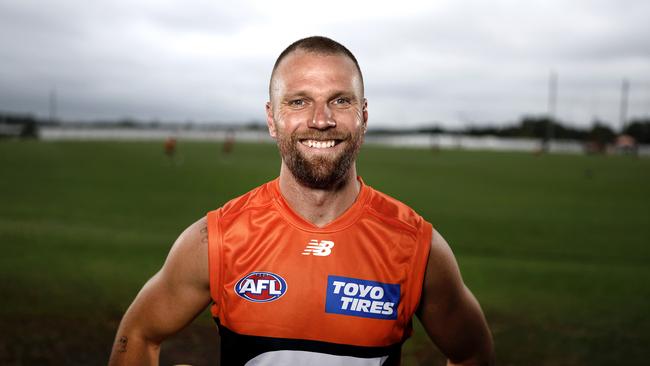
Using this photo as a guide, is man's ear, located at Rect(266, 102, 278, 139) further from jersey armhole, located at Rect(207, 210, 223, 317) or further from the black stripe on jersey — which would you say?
the black stripe on jersey

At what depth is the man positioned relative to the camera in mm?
2496

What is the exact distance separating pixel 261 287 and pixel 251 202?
0.43 meters

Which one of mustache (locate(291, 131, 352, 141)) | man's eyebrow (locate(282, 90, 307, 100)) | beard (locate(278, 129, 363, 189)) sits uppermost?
man's eyebrow (locate(282, 90, 307, 100))

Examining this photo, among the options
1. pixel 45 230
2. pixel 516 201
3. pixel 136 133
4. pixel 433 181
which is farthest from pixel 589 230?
pixel 136 133

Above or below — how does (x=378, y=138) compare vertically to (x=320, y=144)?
below

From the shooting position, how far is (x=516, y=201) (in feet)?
66.4

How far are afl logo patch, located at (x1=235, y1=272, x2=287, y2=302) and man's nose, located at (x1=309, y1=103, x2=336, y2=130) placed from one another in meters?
0.71

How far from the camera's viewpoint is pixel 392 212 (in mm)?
2746

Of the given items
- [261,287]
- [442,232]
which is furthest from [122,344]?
[442,232]

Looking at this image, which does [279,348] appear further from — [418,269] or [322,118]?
[322,118]

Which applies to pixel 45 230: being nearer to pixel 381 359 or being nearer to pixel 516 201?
pixel 381 359

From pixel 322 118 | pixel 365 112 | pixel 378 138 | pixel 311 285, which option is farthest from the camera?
pixel 378 138

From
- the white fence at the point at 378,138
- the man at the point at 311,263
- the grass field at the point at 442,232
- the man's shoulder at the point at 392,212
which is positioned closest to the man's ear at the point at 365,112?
the man at the point at 311,263

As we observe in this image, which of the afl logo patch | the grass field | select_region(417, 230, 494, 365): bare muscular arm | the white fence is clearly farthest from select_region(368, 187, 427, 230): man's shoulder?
the white fence
